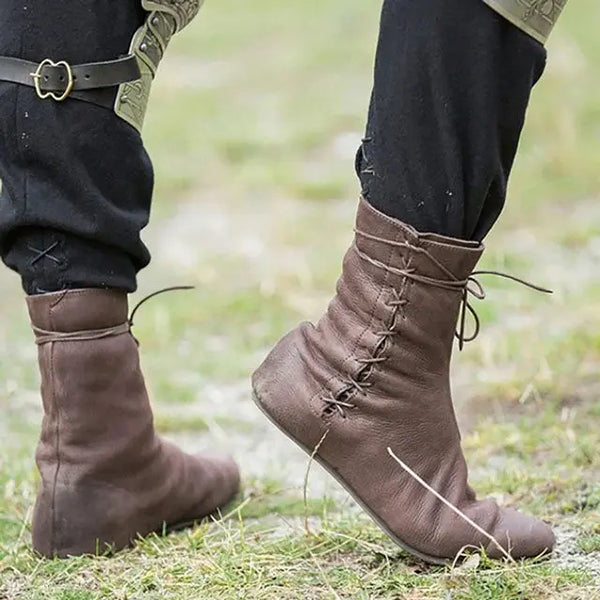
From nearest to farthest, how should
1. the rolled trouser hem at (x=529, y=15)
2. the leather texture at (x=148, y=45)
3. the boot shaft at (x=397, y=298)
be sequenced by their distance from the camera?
1. the rolled trouser hem at (x=529, y=15)
2. the boot shaft at (x=397, y=298)
3. the leather texture at (x=148, y=45)

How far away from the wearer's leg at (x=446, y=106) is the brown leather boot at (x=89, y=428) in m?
0.44

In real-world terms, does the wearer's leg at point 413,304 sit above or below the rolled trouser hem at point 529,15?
below

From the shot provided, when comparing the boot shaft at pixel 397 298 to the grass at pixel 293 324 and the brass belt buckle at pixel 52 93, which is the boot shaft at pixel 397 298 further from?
the brass belt buckle at pixel 52 93

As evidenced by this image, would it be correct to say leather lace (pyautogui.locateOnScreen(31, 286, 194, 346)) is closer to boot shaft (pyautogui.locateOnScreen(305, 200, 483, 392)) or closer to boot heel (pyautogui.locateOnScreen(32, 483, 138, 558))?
boot heel (pyautogui.locateOnScreen(32, 483, 138, 558))

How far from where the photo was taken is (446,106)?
1.27 metres

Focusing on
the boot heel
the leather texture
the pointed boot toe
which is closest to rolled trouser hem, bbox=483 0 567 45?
the leather texture

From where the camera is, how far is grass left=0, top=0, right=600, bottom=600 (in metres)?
1.42

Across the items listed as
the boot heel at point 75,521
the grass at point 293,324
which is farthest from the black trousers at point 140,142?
the grass at point 293,324

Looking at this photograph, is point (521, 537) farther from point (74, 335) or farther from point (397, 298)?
point (74, 335)

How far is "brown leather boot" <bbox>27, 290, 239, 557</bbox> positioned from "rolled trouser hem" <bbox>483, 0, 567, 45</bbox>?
0.62m

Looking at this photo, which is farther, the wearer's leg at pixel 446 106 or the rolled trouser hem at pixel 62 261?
the rolled trouser hem at pixel 62 261

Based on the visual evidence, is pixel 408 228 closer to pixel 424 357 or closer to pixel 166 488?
pixel 424 357

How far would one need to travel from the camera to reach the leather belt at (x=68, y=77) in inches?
56.1

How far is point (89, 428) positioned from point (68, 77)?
17.8 inches
